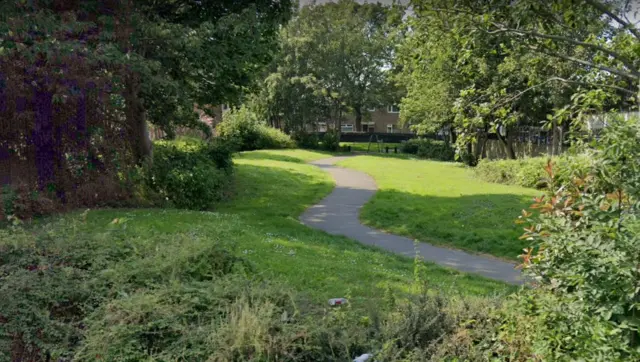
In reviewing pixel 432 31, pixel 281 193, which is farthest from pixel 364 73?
pixel 432 31

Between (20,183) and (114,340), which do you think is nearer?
(114,340)

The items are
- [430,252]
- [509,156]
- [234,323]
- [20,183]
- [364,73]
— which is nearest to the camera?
[234,323]

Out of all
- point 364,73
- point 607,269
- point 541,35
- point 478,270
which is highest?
point 364,73

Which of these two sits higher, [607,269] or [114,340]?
[607,269]

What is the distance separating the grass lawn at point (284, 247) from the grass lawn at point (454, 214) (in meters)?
1.84

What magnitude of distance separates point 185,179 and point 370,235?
4922mm

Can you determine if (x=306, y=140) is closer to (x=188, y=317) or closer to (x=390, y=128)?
(x=390, y=128)

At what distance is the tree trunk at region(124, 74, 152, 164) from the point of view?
1086 centimetres

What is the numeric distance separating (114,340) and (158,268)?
1.06 metres

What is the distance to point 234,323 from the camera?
3.51 m

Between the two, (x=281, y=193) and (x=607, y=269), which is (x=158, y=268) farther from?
(x=281, y=193)

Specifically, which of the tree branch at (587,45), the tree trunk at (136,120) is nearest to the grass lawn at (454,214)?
the tree branch at (587,45)

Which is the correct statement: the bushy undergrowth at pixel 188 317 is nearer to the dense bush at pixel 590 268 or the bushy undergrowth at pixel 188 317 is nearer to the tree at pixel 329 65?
the dense bush at pixel 590 268

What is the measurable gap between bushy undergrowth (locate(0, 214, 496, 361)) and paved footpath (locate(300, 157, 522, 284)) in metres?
1.67
